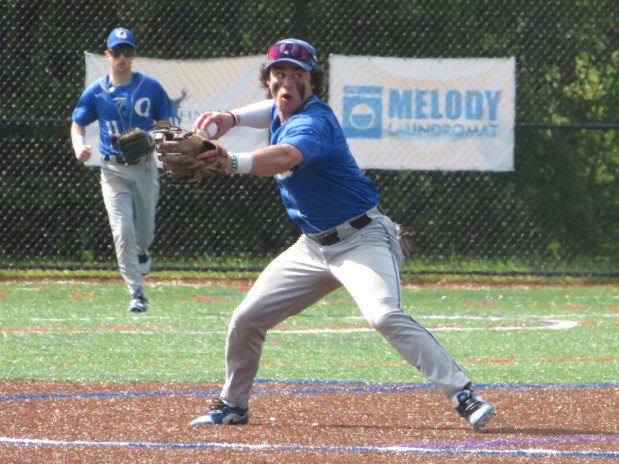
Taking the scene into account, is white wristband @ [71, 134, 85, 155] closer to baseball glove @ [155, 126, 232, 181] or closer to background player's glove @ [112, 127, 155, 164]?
background player's glove @ [112, 127, 155, 164]

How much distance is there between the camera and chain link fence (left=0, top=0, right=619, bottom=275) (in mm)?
14898

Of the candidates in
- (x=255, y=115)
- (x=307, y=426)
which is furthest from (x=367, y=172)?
(x=307, y=426)

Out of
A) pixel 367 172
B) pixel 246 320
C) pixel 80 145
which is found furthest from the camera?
pixel 367 172

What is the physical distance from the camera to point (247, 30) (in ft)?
49.2

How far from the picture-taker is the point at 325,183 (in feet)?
20.5

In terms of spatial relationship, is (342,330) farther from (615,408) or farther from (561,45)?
(561,45)

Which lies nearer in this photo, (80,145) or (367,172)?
(80,145)

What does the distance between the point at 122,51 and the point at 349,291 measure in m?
5.42

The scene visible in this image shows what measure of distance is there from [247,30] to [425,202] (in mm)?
2908

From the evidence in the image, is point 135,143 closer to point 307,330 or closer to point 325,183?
point 325,183

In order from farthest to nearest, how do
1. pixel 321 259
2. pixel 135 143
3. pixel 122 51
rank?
pixel 122 51, pixel 321 259, pixel 135 143

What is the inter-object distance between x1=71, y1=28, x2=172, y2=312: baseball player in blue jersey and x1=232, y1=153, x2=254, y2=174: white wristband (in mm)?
5487

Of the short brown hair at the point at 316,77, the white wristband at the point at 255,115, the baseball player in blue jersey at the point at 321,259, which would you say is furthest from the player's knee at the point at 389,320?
the white wristband at the point at 255,115

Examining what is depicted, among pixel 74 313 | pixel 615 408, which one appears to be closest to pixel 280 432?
pixel 615 408
